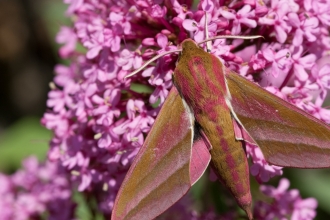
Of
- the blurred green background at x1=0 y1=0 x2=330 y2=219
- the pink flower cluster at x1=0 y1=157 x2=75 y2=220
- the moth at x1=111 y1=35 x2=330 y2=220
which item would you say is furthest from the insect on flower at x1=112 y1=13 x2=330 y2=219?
the blurred green background at x1=0 y1=0 x2=330 y2=219

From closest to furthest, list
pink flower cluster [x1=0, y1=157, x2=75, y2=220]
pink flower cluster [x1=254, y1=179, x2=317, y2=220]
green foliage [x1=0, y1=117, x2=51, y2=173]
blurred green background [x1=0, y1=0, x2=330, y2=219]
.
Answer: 1. pink flower cluster [x1=254, y1=179, x2=317, y2=220]
2. pink flower cluster [x1=0, y1=157, x2=75, y2=220]
3. green foliage [x1=0, y1=117, x2=51, y2=173]
4. blurred green background [x1=0, y1=0, x2=330, y2=219]

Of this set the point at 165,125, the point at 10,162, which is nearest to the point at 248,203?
the point at 165,125

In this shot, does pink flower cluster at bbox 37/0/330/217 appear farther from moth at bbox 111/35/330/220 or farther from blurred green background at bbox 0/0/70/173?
blurred green background at bbox 0/0/70/173

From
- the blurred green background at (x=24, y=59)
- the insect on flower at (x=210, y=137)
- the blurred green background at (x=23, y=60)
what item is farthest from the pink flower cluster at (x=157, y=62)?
the blurred green background at (x=23, y=60)

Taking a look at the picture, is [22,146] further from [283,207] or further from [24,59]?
[283,207]

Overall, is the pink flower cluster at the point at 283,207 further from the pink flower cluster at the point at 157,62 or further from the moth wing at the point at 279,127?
the moth wing at the point at 279,127

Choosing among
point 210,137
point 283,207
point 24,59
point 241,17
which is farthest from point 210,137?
point 24,59
